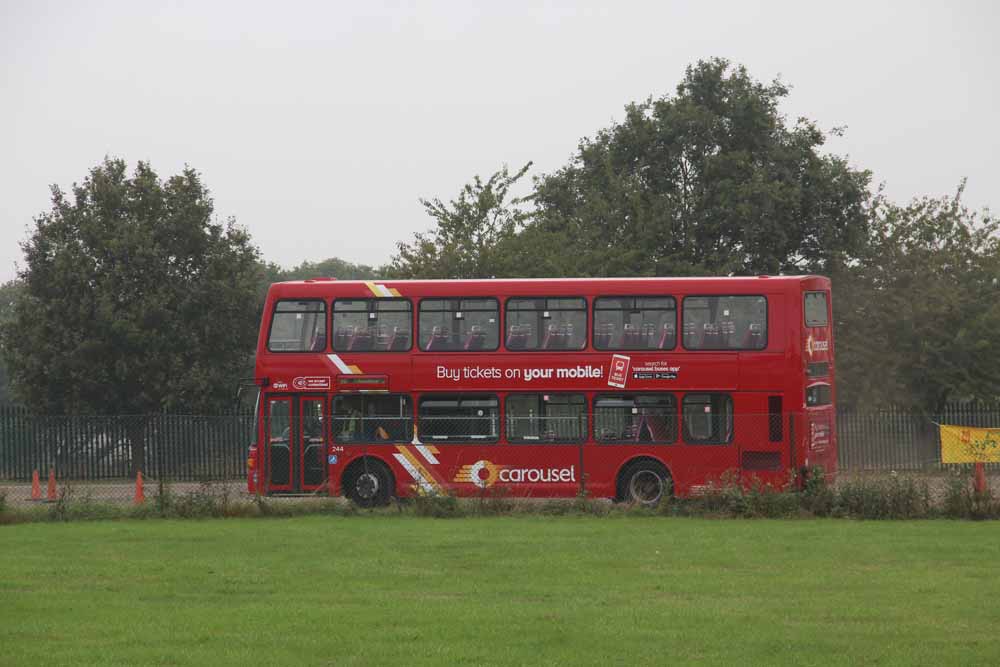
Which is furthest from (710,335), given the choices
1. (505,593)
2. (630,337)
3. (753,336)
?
(505,593)

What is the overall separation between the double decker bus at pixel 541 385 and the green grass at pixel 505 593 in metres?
3.66

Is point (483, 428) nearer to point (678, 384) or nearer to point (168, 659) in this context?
point (678, 384)

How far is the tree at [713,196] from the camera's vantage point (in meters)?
43.2

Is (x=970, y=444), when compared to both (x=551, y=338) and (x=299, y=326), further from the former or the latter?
(x=299, y=326)

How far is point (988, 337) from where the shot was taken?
37250 mm

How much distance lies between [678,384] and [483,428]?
3457mm

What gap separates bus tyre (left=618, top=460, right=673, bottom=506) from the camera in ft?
79.0

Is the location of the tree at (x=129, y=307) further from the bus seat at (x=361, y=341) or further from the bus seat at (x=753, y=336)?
the bus seat at (x=753, y=336)

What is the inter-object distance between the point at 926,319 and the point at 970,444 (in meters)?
15.6

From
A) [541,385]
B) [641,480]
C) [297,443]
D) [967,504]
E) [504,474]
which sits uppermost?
[541,385]

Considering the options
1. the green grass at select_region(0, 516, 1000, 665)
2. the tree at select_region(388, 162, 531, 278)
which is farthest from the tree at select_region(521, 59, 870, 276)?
the green grass at select_region(0, 516, 1000, 665)

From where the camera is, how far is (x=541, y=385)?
2409 cm

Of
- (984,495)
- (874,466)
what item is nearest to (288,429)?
(984,495)

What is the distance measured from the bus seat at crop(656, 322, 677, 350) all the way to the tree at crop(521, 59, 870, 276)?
18.4 m
